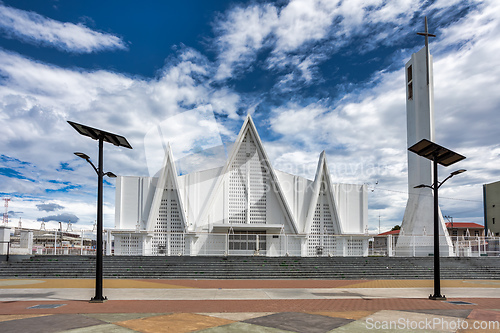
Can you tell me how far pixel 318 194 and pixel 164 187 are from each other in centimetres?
1242

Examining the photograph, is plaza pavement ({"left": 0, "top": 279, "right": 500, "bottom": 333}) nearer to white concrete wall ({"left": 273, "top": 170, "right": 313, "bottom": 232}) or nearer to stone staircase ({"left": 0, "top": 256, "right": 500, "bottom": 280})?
stone staircase ({"left": 0, "top": 256, "right": 500, "bottom": 280})

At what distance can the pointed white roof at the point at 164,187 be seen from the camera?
29.5 metres

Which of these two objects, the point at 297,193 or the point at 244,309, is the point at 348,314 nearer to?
the point at 244,309

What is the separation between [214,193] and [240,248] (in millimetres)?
4689

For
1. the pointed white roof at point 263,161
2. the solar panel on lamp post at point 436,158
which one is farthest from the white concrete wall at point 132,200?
the solar panel on lamp post at point 436,158

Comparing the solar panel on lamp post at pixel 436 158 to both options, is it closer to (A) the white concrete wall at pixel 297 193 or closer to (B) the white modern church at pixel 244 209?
(B) the white modern church at pixel 244 209

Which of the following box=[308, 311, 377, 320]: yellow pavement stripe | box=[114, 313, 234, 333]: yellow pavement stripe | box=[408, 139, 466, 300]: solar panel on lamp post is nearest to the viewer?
box=[114, 313, 234, 333]: yellow pavement stripe

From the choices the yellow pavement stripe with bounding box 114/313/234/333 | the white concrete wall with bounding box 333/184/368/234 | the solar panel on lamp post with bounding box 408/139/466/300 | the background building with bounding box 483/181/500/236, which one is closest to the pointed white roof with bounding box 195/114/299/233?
the white concrete wall with bounding box 333/184/368/234

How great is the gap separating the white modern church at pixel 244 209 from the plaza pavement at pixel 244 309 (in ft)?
42.4

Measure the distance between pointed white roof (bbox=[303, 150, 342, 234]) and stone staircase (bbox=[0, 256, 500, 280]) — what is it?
7.97 meters

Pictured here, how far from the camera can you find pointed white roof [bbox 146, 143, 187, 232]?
2945 centimetres

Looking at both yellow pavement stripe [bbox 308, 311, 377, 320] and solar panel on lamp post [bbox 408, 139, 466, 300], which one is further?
solar panel on lamp post [bbox 408, 139, 466, 300]

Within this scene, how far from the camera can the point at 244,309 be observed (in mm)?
10602

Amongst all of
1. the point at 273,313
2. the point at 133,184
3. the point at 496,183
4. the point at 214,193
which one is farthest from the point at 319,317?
the point at 496,183
